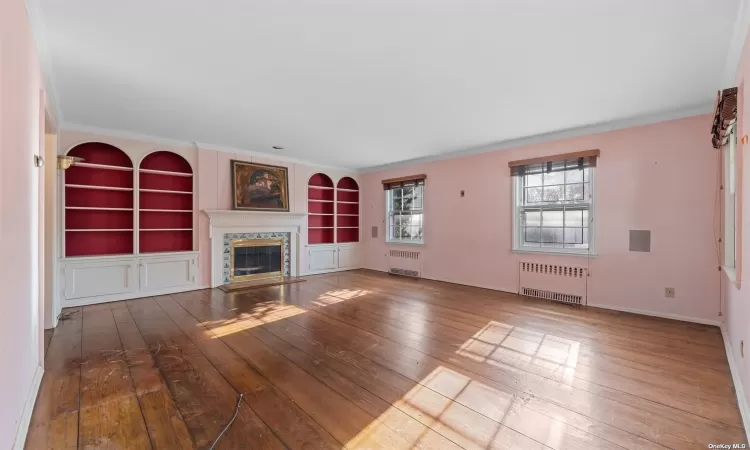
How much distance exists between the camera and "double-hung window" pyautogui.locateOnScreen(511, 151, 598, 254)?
4.63m

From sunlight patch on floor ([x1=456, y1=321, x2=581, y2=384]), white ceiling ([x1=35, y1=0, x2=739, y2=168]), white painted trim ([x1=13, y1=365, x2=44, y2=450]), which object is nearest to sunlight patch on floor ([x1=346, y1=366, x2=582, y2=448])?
sunlight patch on floor ([x1=456, y1=321, x2=581, y2=384])

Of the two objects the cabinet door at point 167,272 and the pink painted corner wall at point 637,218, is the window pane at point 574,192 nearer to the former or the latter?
the pink painted corner wall at point 637,218

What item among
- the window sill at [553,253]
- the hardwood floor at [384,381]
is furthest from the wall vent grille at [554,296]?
the window sill at [553,253]

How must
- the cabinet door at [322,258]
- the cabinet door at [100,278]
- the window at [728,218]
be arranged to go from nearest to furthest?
the window at [728,218]
the cabinet door at [100,278]
the cabinet door at [322,258]

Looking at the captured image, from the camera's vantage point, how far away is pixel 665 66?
9.14 ft

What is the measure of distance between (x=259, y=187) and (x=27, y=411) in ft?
15.6

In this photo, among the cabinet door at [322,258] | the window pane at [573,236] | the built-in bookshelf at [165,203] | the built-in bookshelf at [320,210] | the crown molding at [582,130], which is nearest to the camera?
the crown molding at [582,130]

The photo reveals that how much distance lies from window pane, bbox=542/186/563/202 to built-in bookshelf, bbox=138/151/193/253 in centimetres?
578

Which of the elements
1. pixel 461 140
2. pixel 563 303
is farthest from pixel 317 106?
pixel 563 303

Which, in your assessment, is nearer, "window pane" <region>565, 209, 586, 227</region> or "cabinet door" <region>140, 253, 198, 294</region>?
"window pane" <region>565, 209, 586, 227</region>

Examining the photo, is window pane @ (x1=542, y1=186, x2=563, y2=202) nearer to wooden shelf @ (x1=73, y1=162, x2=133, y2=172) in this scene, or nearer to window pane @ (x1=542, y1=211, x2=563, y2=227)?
window pane @ (x1=542, y1=211, x2=563, y2=227)

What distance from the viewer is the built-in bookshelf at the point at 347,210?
7875mm

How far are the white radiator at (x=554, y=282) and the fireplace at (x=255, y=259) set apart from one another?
4.50 m

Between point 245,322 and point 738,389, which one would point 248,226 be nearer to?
point 245,322
